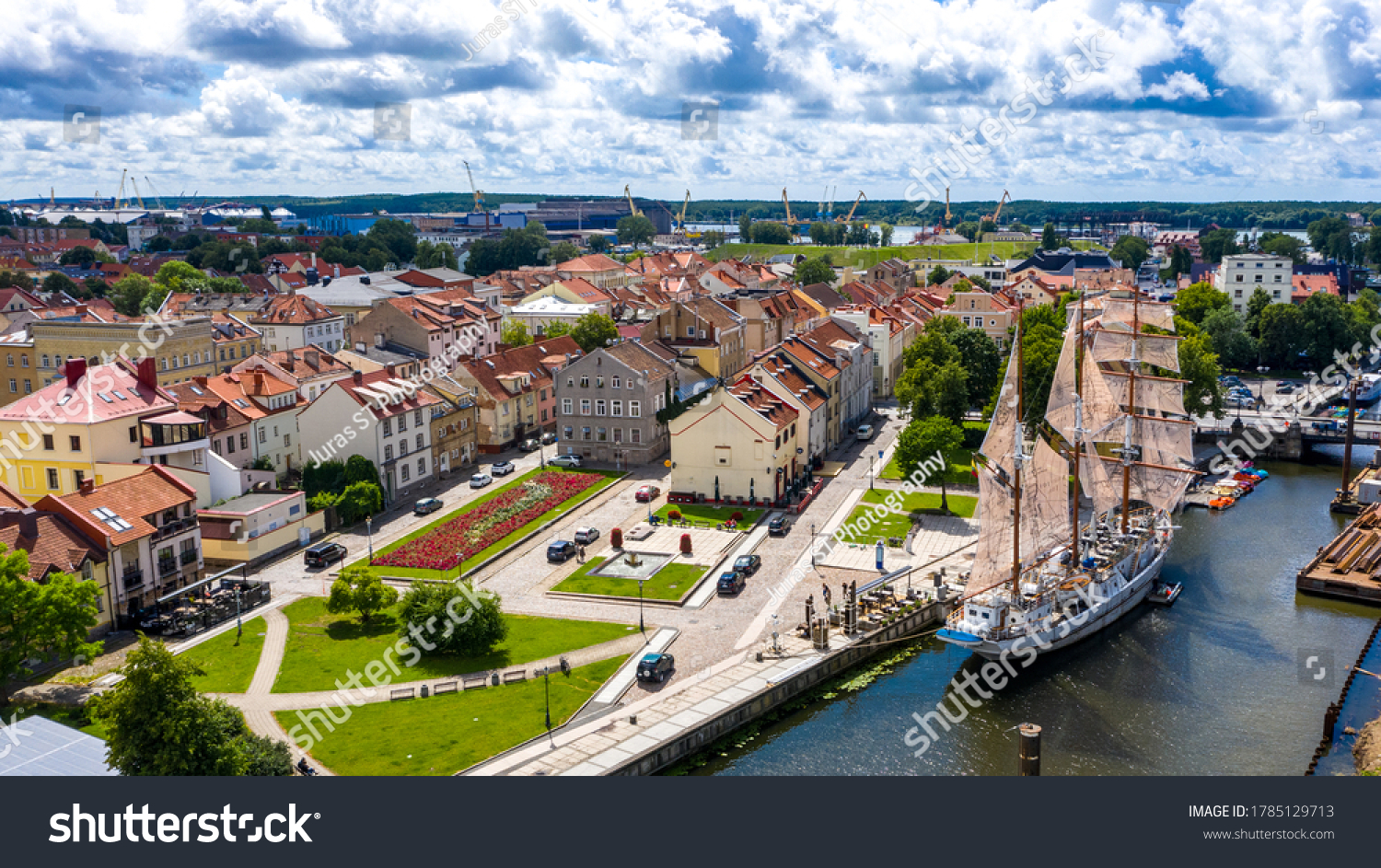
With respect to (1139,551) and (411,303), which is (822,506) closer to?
(1139,551)

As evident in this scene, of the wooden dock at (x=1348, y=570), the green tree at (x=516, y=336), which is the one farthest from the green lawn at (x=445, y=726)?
the green tree at (x=516, y=336)

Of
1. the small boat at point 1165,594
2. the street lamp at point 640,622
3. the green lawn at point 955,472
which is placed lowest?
the small boat at point 1165,594

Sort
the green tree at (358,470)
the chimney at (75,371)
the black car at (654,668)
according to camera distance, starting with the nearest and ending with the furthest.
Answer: the black car at (654,668)
the chimney at (75,371)
the green tree at (358,470)

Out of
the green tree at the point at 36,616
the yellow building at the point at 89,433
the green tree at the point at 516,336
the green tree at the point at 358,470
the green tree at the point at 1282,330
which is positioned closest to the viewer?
the green tree at the point at 36,616

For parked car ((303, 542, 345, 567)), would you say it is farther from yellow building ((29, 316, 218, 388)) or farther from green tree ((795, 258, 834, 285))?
green tree ((795, 258, 834, 285))

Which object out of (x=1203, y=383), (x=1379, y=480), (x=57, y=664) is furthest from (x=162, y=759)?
(x=1203, y=383)

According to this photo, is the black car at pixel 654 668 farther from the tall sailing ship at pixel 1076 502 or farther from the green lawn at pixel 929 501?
the green lawn at pixel 929 501

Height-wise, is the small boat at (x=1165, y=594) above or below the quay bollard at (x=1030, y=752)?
below

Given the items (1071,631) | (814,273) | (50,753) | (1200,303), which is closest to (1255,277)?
(1200,303)
